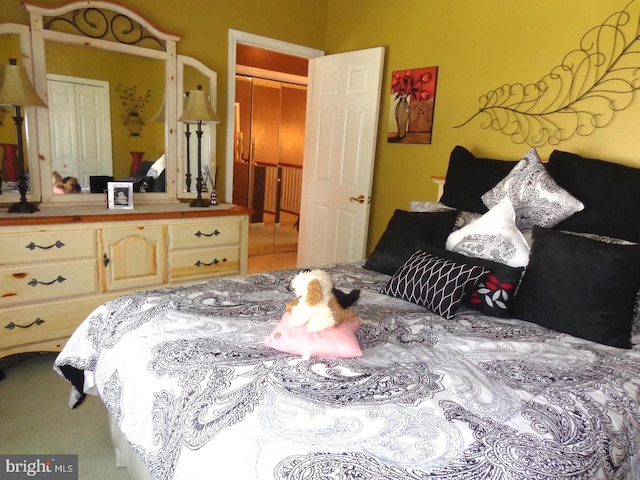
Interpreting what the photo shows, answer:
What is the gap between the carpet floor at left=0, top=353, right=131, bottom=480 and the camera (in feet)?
5.95

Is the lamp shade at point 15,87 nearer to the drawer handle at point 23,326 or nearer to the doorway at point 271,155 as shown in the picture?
the drawer handle at point 23,326

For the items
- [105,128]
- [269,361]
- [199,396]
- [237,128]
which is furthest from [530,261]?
[237,128]

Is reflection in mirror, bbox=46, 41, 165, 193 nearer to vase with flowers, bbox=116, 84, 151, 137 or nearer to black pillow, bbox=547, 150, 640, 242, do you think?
vase with flowers, bbox=116, 84, 151, 137

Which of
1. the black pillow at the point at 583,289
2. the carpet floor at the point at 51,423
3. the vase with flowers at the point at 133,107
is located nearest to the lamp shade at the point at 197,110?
the vase with flowers at the point at 133,107

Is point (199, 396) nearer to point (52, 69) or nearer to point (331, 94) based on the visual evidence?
point (52, 69)

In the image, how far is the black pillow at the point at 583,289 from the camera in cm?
153

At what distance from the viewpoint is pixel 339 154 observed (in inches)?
141

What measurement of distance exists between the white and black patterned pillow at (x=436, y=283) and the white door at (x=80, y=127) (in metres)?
2.09

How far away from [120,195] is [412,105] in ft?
6.80

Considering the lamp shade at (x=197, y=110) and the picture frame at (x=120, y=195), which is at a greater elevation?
the lamp shade at (x=197, y=110)

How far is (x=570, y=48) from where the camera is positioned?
2387 mm

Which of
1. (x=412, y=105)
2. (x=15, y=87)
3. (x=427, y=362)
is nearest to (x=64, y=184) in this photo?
(x=15, y=87)

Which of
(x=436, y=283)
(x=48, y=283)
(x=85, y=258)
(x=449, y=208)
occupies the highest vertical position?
(x=449, y=208)

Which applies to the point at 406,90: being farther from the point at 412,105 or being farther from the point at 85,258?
the point at 85,258
